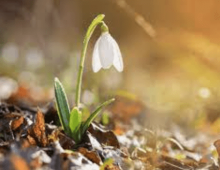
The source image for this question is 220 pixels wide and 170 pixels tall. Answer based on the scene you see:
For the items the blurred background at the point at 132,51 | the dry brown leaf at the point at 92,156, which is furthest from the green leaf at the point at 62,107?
the blurred background at the point at 132,51

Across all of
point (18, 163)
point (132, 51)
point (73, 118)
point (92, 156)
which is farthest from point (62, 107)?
point (132, 51)

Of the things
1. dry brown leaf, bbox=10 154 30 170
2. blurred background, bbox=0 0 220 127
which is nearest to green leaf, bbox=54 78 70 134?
dry brown leaf, bbox=10 154 30 170

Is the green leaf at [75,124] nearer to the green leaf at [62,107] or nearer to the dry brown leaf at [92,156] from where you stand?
the green leaf at [62,107]

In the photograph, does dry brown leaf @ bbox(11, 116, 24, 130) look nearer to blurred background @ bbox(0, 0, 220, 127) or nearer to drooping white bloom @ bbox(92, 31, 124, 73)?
drooping white bloom @ bbox(92, 31, 124, 73)

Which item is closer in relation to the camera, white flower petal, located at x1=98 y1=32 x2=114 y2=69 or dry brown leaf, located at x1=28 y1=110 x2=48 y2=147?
dry brown leaf, located at x1=28 y1=110 x2=48 y2=147

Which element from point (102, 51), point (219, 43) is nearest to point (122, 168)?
point (102, 51)

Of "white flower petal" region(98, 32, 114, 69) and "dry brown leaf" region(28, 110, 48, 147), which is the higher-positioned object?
"white flower petal" region(98, 32, 114, 69)

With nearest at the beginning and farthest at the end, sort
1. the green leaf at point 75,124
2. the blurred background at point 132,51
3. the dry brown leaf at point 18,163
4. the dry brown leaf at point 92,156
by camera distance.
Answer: the dry brown leaf at point 18,163
the dry brown leaf at point 92,156
the green leaf at point 75,124
the blurred background at point 132,51
